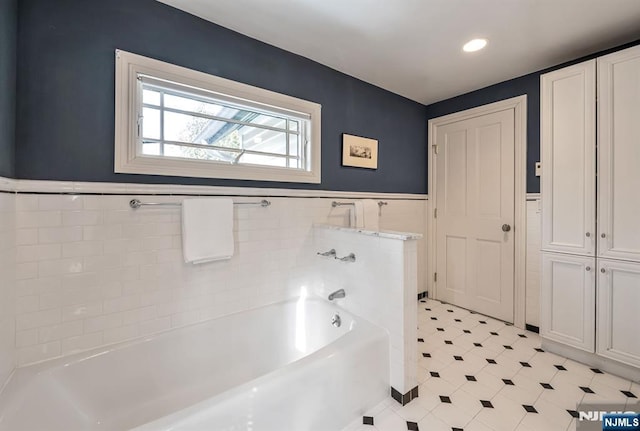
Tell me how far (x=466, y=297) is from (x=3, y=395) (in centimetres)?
357

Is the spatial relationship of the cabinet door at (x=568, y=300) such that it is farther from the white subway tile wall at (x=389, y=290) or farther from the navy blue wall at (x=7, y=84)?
the navy blue wall at (x=7, y=84)

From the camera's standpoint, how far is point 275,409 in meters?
1.24

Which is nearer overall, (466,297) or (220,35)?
(220,35)

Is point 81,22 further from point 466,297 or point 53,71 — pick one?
point 466,297

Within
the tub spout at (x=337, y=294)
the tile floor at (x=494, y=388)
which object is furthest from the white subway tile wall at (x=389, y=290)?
the tile floor at (x=494, y=388)

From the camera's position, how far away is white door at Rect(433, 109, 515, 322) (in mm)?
2781

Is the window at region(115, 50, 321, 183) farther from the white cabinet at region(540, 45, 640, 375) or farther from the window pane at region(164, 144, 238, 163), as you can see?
the white cabinet at region(540, 45, 640, 375)

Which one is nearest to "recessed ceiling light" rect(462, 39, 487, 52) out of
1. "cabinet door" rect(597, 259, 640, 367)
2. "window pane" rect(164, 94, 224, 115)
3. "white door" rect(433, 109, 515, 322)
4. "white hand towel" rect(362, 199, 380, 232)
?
"white door" rect(433, 109, 515, 322)

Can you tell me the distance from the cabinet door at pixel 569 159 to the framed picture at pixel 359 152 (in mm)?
1390

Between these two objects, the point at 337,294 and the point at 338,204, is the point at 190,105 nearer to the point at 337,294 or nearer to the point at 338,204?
the point at 338,204

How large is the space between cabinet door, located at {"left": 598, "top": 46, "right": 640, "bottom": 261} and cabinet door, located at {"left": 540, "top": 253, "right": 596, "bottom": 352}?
0.67 feet

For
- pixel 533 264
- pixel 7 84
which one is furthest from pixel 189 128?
pixel 533 264

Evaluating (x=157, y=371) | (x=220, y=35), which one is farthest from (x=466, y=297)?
(x=220, y=35)

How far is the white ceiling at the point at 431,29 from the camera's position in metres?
1.74
